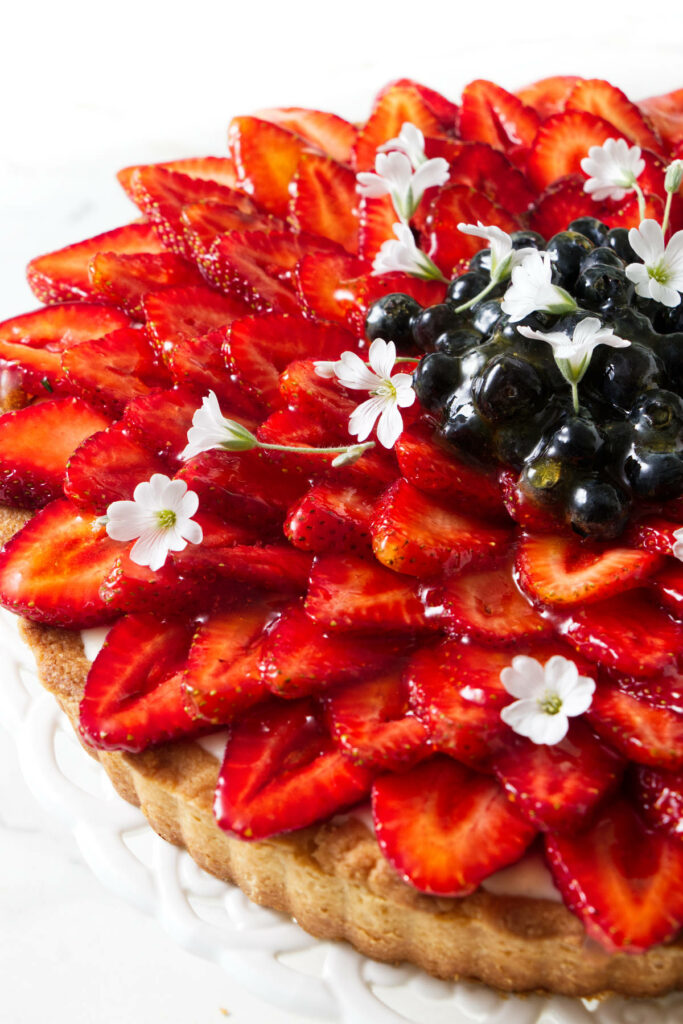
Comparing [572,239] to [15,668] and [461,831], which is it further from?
[15,668]

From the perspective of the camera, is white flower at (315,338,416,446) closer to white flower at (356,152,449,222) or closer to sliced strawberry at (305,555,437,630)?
sliced strawberry at (305,555,437,630)

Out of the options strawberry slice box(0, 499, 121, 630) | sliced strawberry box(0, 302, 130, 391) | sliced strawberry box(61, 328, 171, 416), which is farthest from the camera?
sliced strawberry box(0, 302, 130, 391)

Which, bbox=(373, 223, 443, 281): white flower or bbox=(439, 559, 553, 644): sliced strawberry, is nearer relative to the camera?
bbox=(439, 559, 553, 644): sliced strawberry

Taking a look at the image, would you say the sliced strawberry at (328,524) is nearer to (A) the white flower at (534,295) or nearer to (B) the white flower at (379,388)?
(B) the white flower at (379,388)

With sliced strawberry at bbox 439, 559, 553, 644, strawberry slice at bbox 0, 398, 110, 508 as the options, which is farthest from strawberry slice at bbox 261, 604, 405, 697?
strawberry slice at bbox 0, 398, 110, 508

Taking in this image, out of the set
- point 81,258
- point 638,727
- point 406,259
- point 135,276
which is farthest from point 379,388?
point 81,258

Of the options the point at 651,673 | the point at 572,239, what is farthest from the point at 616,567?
the point at 572,239

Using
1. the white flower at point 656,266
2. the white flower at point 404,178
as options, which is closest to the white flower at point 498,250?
the white flower at point 656,266
